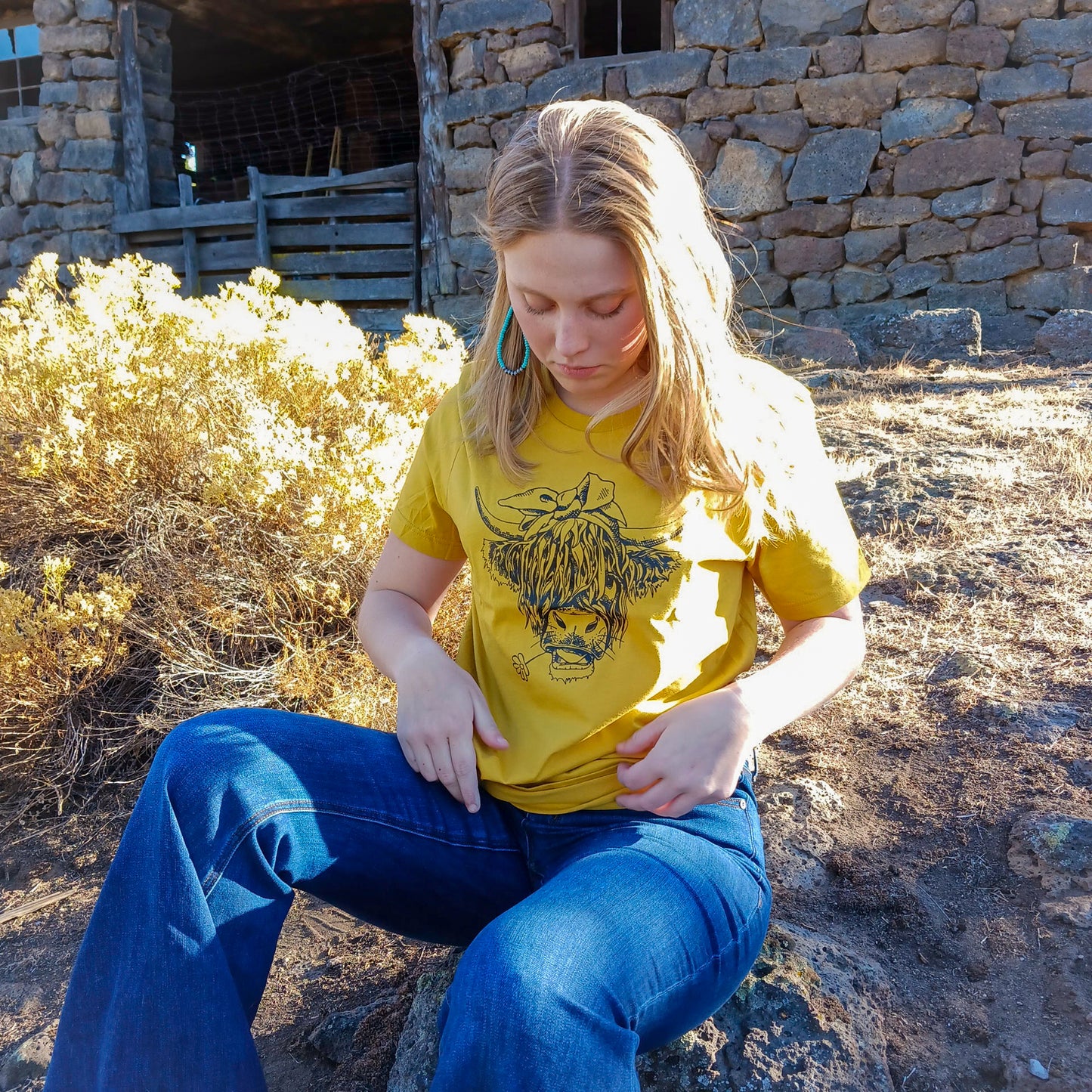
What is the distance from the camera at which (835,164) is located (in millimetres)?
5867

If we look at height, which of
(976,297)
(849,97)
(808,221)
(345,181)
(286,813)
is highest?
(849,97)

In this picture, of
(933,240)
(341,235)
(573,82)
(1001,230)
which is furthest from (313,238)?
(1001,230)

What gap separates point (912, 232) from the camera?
5855 mm

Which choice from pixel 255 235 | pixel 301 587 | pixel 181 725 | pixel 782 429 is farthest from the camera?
pixel 255 235

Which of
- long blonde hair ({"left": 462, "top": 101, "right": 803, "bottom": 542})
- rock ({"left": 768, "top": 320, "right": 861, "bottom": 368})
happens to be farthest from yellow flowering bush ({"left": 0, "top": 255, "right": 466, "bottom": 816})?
rock ({"left": 768, "top": 320, "right": 861, "bottom": 368})

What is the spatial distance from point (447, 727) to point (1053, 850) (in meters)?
1.09

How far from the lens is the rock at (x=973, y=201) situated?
18.6ft

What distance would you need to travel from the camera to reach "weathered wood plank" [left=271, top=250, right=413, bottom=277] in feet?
23.5

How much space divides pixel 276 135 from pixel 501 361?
10.3m

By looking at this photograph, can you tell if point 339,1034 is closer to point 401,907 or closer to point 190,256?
point 401,907

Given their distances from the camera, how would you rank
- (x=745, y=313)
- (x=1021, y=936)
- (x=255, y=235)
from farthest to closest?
(x=255, y=235)
(x=745, y=313)
(x=1021, y=936)

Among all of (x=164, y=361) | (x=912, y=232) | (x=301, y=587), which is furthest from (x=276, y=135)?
(x=301, y=587)

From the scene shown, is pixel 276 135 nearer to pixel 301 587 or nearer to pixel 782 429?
pixel 301 587

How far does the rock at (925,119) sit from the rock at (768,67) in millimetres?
587
